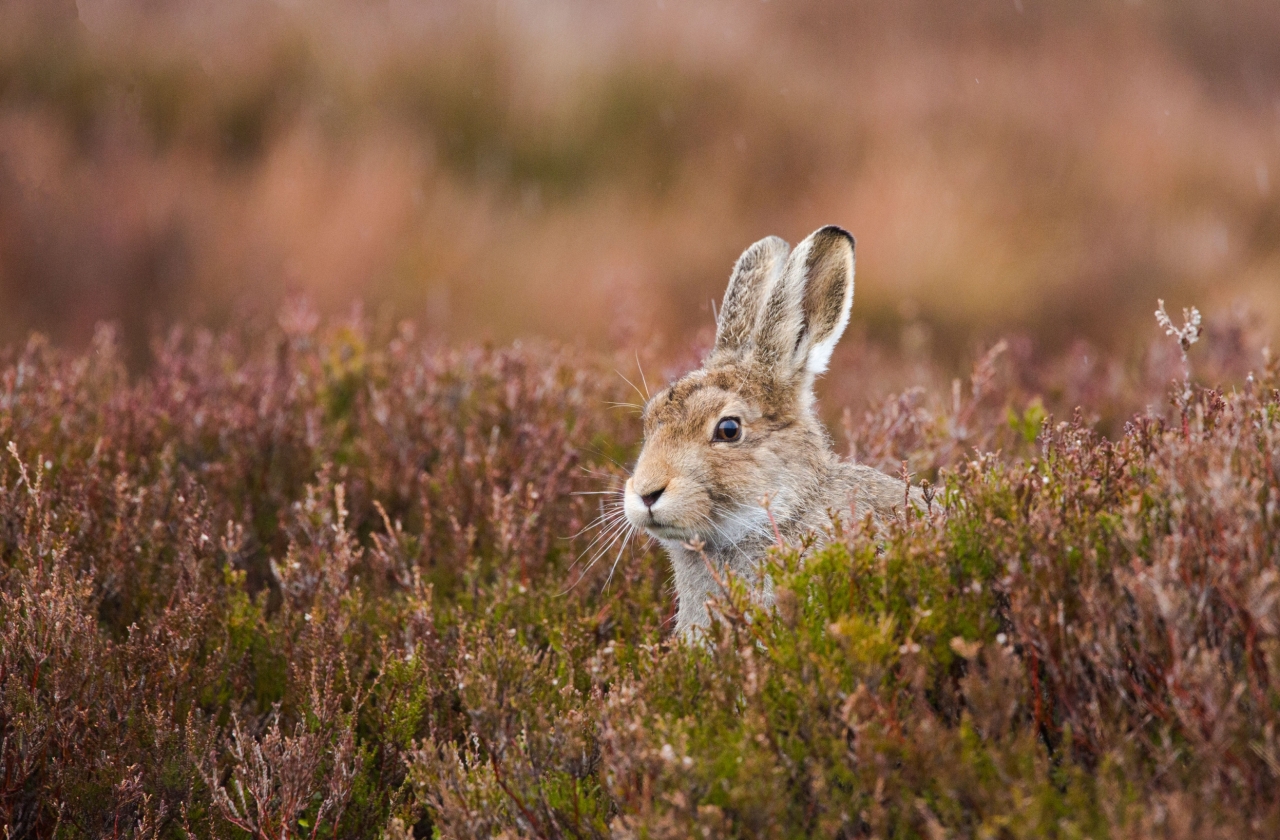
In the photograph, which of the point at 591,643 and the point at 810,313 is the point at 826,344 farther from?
the point at 591,643

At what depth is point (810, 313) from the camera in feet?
12.7

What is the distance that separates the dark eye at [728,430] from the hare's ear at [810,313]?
339 mm

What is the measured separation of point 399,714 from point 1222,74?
43.8ft

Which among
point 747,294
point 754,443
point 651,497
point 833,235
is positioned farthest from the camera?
point 747,294

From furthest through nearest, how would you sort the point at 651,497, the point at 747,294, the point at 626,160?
the point at 626,160, the point at 747,294, the point at 651,497

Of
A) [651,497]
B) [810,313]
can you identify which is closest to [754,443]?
[651,497]

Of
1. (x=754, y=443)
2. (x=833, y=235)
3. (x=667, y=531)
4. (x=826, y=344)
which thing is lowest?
(x=667, y=531)

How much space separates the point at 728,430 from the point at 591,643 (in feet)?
2.64

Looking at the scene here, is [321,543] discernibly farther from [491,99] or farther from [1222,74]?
[1222,74]

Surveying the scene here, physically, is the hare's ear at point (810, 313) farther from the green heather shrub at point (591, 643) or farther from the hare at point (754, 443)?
the green heather shrub at point (591, 643)

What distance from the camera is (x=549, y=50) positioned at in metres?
12.7

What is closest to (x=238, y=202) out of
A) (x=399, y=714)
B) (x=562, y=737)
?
(x=399, y=714)

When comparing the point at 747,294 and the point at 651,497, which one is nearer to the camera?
the point at 651,497

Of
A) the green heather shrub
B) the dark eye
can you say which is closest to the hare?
the dark eye
